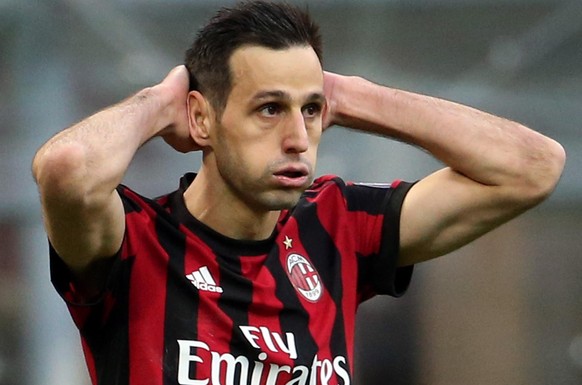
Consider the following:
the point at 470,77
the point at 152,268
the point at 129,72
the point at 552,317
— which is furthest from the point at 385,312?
the point at 152,268

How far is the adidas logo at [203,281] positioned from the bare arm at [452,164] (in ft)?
1.21

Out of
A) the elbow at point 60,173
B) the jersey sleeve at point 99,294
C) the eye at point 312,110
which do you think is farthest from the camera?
the eye at point 312,110

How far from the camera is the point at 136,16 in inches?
146

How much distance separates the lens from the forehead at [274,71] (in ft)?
7.03

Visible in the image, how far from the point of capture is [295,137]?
211cm

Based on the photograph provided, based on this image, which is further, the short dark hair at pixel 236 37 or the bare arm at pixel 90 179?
the short dark hair at pixel 236 37

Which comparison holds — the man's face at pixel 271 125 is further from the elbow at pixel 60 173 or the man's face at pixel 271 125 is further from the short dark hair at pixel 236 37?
the elbow at pixel 60 173

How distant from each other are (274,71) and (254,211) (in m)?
0.25

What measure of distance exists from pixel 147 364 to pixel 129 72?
1.71 m

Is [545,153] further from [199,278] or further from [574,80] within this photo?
[574,80]

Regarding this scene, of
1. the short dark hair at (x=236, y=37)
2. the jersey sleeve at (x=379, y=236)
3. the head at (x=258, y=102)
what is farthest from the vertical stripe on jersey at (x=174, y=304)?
the jersey sleeve at (x=379, y=236)

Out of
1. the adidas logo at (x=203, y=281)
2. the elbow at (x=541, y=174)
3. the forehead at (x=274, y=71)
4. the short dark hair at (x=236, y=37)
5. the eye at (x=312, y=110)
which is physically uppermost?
the short dark hair at (x=236, y=37)

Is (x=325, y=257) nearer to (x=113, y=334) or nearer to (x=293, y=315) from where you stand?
(x=293, y=315)

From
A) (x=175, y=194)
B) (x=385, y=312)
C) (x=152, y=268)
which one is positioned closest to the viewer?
(x=152, y=268)
